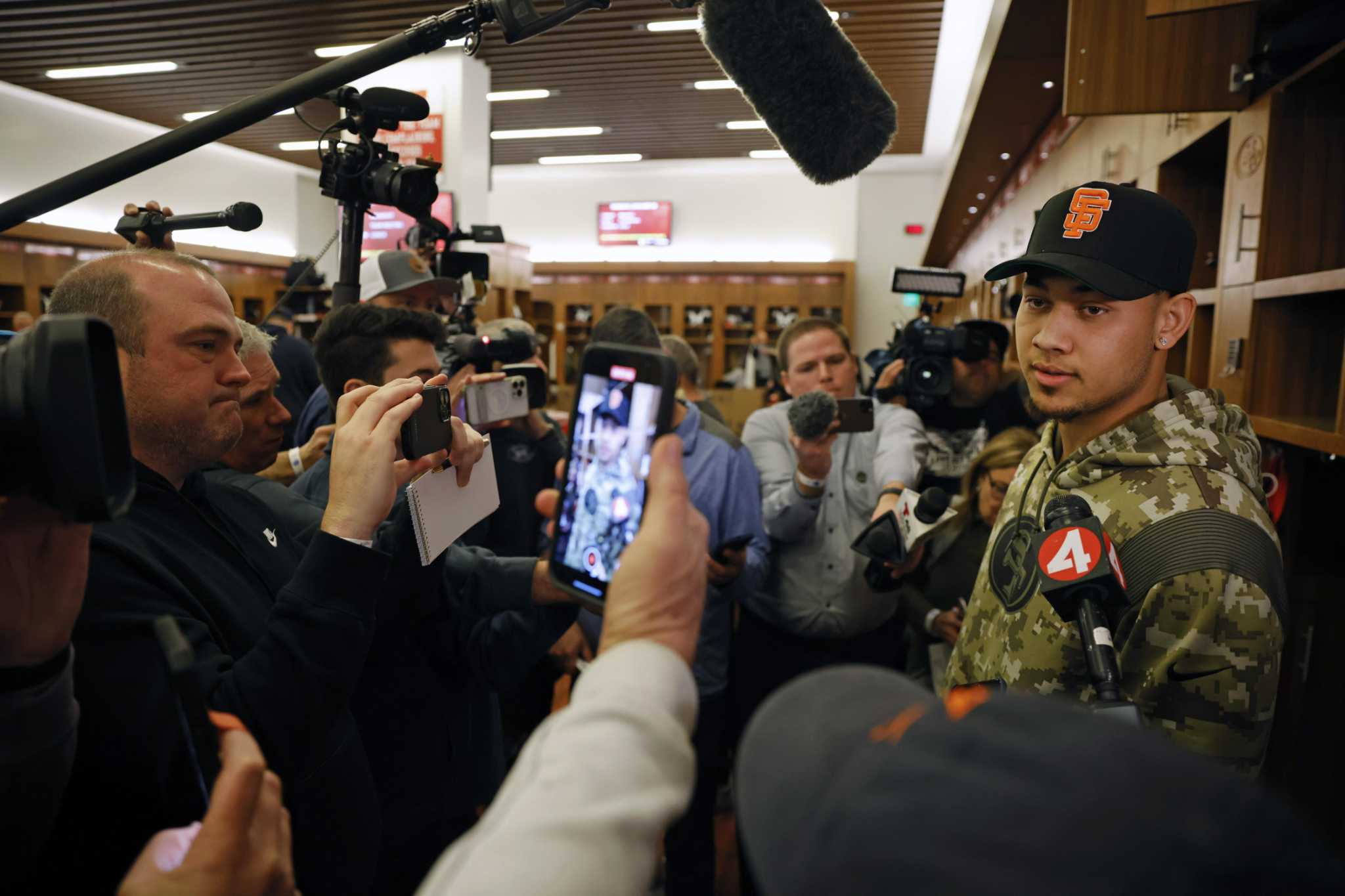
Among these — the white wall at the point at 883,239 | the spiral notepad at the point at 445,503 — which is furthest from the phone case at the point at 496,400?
the white wall at the point at 883,239

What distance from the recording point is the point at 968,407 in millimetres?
2943

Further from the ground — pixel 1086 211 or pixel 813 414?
pixel 1086 211

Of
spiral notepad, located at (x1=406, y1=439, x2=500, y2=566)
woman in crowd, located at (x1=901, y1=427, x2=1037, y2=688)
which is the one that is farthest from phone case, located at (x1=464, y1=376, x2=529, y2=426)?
woman in crowd, located at (x1=901, y1=427, x2=1037, y2=688)

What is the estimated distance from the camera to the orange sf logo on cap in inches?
46.1

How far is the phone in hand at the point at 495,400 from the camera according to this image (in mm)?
1627

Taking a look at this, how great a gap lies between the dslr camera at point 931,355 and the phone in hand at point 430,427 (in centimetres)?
193

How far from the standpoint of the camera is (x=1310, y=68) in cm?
160

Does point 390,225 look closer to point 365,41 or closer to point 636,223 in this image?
point 365,41

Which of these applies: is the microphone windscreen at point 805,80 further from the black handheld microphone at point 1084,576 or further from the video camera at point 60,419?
the video camera at point 60,419

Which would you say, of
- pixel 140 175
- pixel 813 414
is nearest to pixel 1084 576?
pixel 813 414

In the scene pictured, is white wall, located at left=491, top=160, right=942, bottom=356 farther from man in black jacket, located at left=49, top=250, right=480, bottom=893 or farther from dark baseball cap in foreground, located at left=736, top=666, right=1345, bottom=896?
dark baseball cap in foreground, located at left=736, top=666, right=1345, bottom=896

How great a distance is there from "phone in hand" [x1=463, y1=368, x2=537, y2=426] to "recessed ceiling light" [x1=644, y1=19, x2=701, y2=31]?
17.3 ft

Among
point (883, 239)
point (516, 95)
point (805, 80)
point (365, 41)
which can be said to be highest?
point (516, 95)

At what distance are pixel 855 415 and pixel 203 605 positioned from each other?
1.47m
